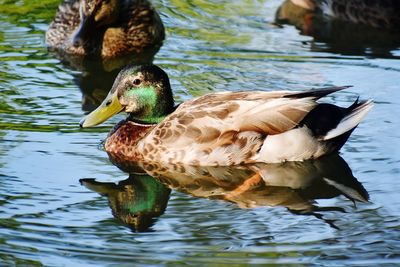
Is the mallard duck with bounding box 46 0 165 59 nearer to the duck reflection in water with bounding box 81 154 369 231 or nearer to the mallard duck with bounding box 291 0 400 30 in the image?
the mallard duck with bounding box 291 0 400 30

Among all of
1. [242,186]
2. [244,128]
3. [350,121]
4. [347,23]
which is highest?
[350,121]

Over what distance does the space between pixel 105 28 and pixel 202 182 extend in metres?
4.25

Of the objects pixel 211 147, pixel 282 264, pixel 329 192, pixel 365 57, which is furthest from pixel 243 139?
pixel 365 57

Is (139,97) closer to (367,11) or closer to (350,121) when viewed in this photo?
(350,121)

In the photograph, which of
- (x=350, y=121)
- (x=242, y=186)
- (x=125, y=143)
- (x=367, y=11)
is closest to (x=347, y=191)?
(x=350, y=121)

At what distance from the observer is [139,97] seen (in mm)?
9305

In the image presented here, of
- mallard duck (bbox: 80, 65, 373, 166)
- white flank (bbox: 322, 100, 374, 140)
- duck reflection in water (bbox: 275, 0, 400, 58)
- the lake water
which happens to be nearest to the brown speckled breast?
mallard duck (bbox: 80, 65, 373, 166)

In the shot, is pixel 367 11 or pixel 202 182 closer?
pixel 202 182

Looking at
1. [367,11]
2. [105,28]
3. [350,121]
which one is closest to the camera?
[350,121]

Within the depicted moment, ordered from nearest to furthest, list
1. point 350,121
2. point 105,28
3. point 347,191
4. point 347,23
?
point 347,191 → point 350,121 → point 105,28 → point 347,23

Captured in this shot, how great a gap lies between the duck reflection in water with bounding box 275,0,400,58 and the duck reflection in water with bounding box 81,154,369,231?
3.37 meters

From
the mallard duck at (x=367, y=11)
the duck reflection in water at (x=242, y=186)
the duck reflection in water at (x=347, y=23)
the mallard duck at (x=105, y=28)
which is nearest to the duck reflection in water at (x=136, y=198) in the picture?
the duck reflection in water at (x=242, y=186)

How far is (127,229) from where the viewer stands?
772 centimetres

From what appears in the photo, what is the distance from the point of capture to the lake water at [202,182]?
23.9 ft
